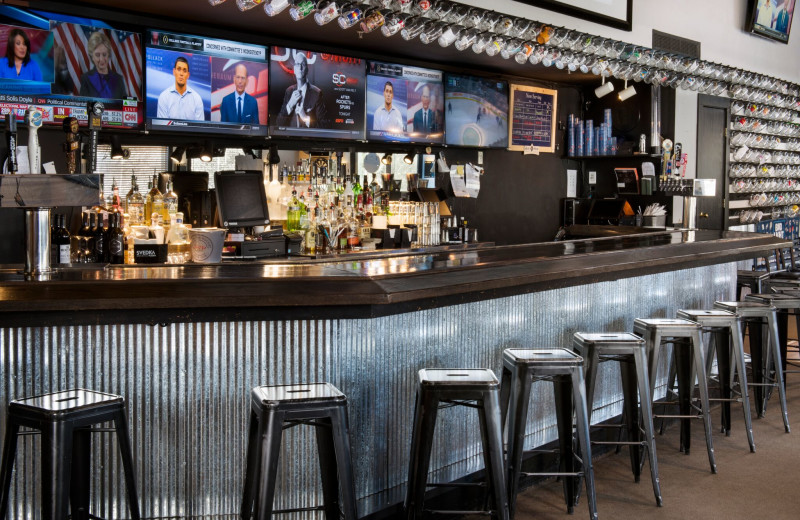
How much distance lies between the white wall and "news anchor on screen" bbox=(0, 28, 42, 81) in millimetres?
2675

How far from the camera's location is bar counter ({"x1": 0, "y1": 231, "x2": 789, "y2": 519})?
2.75 m

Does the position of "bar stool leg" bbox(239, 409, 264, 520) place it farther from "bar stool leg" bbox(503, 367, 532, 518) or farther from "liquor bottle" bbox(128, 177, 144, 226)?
"liquor bottle" bbox(128, 177, 144, 226)

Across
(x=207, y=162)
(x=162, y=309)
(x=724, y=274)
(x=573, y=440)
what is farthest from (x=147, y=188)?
(x=724, y=274)

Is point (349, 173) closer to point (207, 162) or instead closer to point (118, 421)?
point (207, 162)

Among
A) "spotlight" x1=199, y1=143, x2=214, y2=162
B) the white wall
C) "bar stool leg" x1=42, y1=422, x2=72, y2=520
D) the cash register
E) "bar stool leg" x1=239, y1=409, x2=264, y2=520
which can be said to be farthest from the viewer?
the white wall

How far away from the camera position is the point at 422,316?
331 centimetres

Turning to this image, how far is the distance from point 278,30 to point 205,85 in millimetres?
628

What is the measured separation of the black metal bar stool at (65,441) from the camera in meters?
2.33

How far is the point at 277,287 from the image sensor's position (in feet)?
9.42

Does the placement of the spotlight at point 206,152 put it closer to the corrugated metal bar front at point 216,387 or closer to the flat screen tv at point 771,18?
the corrugated metal bar front at point 216,387

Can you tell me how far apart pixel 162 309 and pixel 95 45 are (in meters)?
2.63

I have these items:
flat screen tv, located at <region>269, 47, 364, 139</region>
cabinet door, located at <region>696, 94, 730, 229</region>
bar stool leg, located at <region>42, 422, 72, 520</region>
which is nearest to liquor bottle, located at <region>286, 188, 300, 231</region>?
flat screen tv, located at <region>269, 47, 364, 139</region>

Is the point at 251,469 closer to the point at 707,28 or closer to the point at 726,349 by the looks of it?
the point at 726,349

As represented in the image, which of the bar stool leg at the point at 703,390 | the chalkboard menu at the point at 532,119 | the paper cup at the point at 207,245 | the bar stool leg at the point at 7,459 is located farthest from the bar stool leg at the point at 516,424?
the chalkboard menu at the point at 532,119
